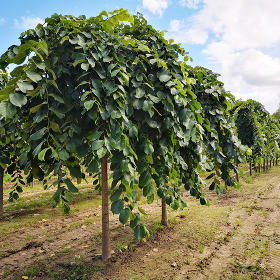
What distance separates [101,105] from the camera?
211cm

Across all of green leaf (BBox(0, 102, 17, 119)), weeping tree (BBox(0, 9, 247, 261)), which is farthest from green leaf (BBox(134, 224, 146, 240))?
green leaf (BBox(0, 102, 17, 119))

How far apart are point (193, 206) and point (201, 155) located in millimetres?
3492

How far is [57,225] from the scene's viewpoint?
488cm

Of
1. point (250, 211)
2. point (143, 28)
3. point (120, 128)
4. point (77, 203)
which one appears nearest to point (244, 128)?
point (250, 211)

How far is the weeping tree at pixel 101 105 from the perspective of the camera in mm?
1880

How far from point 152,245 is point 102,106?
257 cm

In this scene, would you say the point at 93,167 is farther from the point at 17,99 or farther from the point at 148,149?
the point at 17,99

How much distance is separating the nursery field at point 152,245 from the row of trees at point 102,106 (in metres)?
0.49

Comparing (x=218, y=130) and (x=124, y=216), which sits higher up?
(x=218, y=130)

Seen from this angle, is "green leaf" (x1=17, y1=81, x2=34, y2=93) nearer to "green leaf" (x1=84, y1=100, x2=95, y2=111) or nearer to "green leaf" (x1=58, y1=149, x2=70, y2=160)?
"green leaf" (x1=84, y1=100, x2=95, y2=111)

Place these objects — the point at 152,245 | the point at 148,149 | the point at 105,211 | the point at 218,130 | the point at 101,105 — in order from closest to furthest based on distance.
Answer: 1. the point at 101,105
2. the point at 148,149
3. the point at 105,211
4. the point at 218,130
5. the point at 152,245

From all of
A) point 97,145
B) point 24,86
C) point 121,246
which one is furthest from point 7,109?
point 121,246

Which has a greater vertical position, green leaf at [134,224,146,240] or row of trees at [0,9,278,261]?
row of trees at [0,9,278,261]

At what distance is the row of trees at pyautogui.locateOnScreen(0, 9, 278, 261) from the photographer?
6.17 feet
